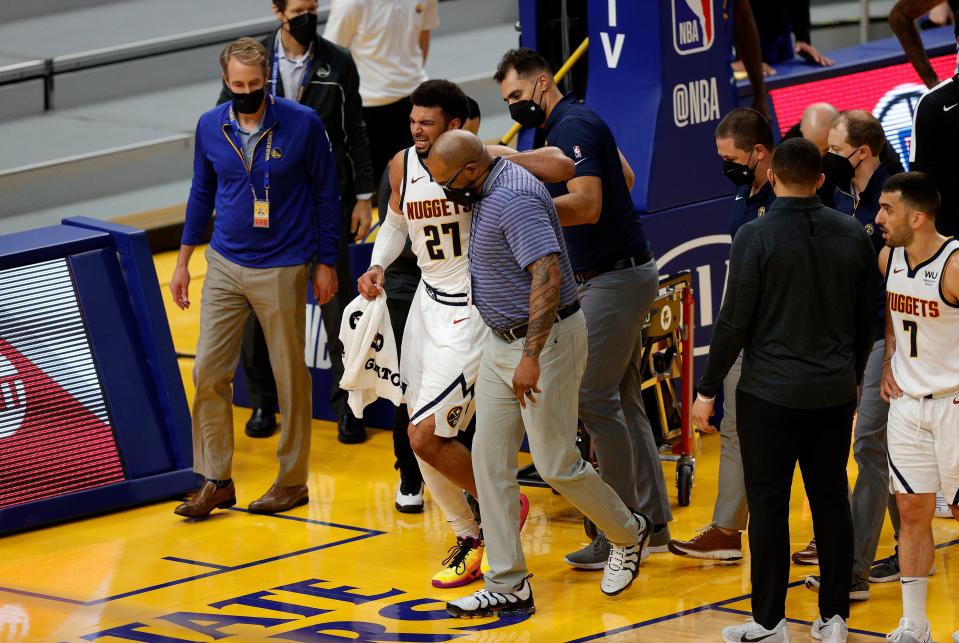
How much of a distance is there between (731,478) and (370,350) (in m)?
1.65

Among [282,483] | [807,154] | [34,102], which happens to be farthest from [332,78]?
[34,102]

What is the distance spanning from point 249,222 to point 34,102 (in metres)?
8.35

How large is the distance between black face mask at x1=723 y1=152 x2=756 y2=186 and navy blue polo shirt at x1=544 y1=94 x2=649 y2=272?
1.41 feet

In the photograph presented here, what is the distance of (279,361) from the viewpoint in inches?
304

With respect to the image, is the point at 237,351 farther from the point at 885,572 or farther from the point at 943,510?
the point at 943,510

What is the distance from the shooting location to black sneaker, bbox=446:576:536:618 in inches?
246

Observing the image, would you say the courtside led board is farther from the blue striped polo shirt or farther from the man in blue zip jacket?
the blue striped polo shirt

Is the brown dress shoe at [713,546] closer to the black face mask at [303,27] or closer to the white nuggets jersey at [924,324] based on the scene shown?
the white nuggets jersey at [924,324]

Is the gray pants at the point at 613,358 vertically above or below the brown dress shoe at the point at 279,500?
above

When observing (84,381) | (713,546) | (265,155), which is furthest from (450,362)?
(84,381)

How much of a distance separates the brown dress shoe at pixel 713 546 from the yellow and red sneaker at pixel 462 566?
858mm

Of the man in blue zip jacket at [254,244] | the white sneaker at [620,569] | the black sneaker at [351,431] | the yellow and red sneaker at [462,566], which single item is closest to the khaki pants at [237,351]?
the man in blue zip jacket at [254,244]

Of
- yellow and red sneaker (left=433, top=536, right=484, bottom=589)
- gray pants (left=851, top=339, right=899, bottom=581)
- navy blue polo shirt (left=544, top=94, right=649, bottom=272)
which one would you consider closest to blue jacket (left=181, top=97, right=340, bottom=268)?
navy blue polo shirt (left=544, top=94, right=649, bottom=272)

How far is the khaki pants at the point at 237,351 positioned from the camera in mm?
7617
